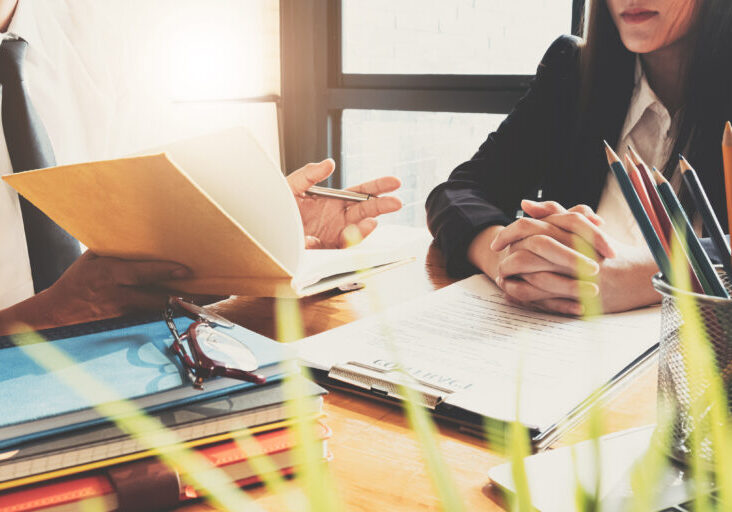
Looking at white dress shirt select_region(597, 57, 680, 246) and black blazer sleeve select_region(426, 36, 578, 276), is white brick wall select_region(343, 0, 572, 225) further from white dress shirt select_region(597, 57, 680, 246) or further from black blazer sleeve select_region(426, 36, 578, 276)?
white dress shirt select_region(597, 57, 680, 246)

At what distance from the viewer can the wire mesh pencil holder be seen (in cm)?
39

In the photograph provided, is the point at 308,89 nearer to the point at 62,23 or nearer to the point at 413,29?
the point at 413,29

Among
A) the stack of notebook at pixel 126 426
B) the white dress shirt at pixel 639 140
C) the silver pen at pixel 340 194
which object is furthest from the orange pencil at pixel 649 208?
the white dress shirt at pixel 639 140

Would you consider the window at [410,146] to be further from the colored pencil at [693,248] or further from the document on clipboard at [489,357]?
the colored pencil at [693,248]

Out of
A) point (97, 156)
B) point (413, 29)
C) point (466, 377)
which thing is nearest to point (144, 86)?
point (97, 156)

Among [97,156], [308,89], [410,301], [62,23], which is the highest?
[62,23]

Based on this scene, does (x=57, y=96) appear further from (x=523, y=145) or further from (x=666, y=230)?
(x=666, y=230)

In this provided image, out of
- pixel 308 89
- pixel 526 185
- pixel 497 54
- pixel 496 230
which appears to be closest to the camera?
pixel 496 230

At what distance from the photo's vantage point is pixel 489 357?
0.62 metres

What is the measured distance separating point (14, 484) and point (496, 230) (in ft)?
2.60

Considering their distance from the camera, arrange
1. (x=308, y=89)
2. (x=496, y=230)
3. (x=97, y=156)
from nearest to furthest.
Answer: (x=496, y=230)
(x=97, y=156)
(x=308, y=89)

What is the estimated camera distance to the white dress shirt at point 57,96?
132 centimetres

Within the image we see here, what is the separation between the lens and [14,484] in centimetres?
37

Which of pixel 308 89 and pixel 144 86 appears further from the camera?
pixel 308 89
